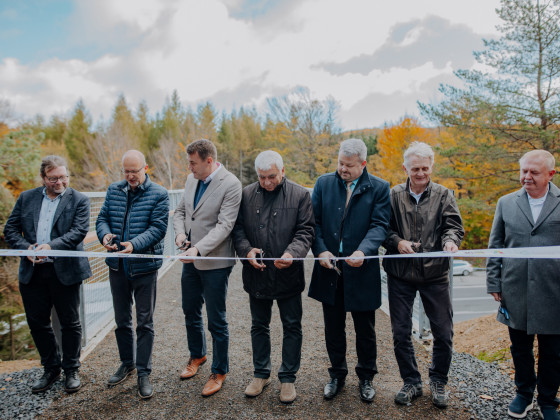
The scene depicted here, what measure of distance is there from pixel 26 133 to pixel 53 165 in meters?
10.4

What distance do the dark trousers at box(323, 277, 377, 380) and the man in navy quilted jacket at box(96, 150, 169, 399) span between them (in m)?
1.53

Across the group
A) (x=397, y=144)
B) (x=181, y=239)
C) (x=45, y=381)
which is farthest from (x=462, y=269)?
(x=45, y=381)

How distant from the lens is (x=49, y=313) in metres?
3.33

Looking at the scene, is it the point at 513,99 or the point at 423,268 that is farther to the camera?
the point at 513,99

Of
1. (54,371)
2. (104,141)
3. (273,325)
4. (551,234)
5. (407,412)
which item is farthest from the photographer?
(104,141)

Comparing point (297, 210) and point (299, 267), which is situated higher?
point (297, 210)

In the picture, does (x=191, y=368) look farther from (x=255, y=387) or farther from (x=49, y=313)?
(x=49, y=313)

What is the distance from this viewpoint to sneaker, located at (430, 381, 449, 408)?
2877 millimetres

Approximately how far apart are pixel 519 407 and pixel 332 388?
1.38 meters

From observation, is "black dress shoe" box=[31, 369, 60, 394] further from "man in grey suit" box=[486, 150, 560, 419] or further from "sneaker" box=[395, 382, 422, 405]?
"man in grey suit" box=[486, 150, 560, 419]

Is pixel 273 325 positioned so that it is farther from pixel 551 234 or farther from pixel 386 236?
pixel 551 234

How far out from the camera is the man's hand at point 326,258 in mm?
2931

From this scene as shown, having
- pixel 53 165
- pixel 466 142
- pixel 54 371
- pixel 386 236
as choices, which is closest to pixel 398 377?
pixel 386 236

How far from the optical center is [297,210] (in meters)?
3.05
